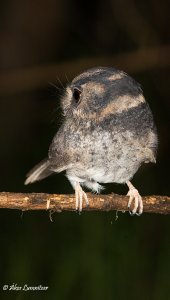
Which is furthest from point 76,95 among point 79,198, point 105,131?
point 79,198

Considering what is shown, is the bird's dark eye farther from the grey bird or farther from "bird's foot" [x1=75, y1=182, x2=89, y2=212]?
"bird's foot" [x1=75, y1=182, x2=89, y2=212]

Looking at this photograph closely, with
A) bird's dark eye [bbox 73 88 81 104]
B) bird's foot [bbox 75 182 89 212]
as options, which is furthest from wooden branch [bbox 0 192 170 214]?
bird's dark eye [bbox 73 88 81 104]

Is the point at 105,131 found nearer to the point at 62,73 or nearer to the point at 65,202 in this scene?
the point at 65,202

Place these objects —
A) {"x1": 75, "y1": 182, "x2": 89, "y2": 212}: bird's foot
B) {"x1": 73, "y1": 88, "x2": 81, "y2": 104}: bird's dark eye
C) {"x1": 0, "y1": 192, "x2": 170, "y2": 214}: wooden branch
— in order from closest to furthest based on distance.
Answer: {"x1": 0, "y1": 192, "x2": 170, "y2": 214}: wooden branch → {"x1": 75, "y1": 182, "x2": 89, "y2": 212}: bird's foot → {"x1": 73, "y1": 88, "x2": 81, "y2": 104}: bird's dark eye

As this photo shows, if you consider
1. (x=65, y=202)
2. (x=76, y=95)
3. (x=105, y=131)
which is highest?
(x=76, y=95)

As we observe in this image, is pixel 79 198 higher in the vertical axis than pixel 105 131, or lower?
lower

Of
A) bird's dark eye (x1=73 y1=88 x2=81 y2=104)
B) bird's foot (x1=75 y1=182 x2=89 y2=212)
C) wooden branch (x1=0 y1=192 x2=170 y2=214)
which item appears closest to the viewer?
wooden branch (x1=0 y1=192 x2=170 y2=214)
